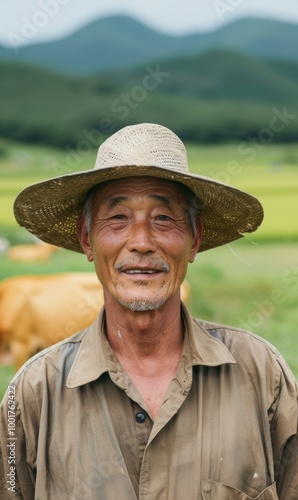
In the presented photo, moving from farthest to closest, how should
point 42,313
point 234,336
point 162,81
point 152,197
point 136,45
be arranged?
1. point 136,45
2. point 162,81
3. point 42,313
4. point 234,336
5. point 152,197

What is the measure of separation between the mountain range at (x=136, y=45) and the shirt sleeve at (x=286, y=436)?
208 inches

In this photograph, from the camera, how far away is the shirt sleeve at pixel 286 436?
215 cm

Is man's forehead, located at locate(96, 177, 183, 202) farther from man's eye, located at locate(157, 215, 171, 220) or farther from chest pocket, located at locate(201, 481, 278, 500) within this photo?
chest pocket, located at locate(201, 481, 278, 500)

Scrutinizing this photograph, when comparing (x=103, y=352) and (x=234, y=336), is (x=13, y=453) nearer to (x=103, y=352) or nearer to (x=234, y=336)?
(x=103, y=352)

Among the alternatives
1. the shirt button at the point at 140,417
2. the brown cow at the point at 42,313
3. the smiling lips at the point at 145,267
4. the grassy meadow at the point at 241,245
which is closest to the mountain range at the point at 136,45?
the grassy meadow at the point at 241,245

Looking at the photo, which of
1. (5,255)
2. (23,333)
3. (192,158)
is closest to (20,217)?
(23,333)

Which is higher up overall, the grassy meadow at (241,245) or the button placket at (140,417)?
the grassy meadow at (241,245)

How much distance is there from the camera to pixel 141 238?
207cm

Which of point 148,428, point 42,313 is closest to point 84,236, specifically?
point 148,428

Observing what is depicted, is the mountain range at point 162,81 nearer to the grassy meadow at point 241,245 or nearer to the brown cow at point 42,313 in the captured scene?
the grassy meadow at point 241,245

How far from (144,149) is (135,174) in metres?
0.08

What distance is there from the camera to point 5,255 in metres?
6.24

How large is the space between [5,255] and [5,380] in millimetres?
1728

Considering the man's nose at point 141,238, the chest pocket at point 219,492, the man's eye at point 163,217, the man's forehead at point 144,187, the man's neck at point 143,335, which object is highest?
the man's forehead at point 144,187
